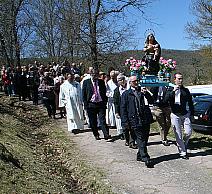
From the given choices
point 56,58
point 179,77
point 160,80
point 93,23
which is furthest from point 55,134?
point 56,58

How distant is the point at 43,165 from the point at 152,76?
11.6 ft

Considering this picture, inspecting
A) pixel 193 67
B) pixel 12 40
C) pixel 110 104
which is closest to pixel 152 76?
pixel 110 104

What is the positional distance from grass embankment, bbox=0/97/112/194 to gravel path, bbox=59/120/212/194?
0.35 m

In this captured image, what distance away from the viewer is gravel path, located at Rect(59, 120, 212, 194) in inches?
283

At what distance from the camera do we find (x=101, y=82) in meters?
11.3

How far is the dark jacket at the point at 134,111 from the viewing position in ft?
27.8

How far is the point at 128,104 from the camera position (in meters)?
8.70

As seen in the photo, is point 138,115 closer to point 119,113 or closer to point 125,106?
point 125,106

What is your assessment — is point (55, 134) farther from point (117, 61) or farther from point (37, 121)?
point (117, 61)

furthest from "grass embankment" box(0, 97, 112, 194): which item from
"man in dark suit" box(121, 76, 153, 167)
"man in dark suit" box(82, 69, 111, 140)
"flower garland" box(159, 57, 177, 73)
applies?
"flower garland" box(159, 57, 177, 73)

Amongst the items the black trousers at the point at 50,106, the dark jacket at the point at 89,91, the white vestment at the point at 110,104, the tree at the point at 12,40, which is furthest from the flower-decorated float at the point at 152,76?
the tree at the point at 12,40

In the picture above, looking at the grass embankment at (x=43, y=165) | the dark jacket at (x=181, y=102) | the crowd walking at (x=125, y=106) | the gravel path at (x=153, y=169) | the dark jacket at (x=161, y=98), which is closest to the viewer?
the grass embankment at (x=43, y=165)

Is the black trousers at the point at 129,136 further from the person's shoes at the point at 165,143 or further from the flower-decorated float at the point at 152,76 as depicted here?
the flower-decorated float at the point at 152,76

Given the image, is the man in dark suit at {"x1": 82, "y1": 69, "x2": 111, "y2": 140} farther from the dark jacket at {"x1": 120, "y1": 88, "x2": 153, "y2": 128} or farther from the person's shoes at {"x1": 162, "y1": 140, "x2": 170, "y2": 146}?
the dark jacket at {"x1": 120, "y1": 88, "x2": 153, "y2": 128}
